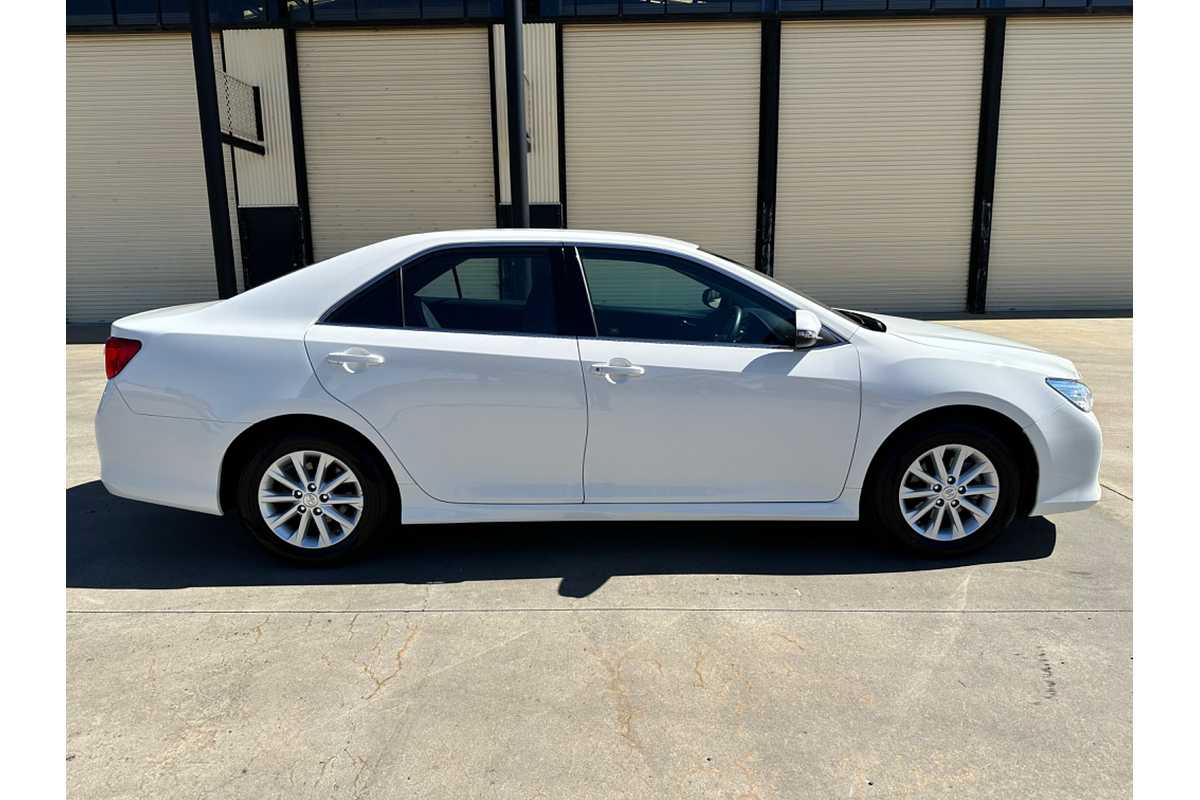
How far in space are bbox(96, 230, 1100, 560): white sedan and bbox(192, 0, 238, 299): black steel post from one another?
6.81m

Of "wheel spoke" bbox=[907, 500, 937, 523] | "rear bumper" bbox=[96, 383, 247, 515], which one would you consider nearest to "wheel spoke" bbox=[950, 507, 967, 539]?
"wheel spoke" bbox=[907, 500, 937, 523]

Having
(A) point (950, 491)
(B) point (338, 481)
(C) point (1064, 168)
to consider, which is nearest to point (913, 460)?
(A) point (950, 491)

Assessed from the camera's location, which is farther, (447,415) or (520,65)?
(520,65)

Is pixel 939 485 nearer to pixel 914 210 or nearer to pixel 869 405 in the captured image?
pixel 869 405

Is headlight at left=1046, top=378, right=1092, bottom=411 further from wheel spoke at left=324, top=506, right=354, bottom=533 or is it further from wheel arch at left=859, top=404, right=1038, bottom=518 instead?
wheel spoke at left=324, top=506, right=354, bottom=533

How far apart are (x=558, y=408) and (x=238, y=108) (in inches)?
477

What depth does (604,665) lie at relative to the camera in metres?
2.88

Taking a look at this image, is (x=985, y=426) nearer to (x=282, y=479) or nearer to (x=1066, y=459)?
(x=1066, y=459)

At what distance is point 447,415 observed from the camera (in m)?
3.59

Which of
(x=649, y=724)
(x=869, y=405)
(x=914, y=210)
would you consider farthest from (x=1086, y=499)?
(x=914, y=210)

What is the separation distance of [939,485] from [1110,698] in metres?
1.23

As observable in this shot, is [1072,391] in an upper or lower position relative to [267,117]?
lower

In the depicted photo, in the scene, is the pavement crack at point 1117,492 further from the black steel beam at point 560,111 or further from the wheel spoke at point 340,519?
the black steel beam at point 560,111

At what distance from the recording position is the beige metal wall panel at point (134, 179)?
13.5 m
